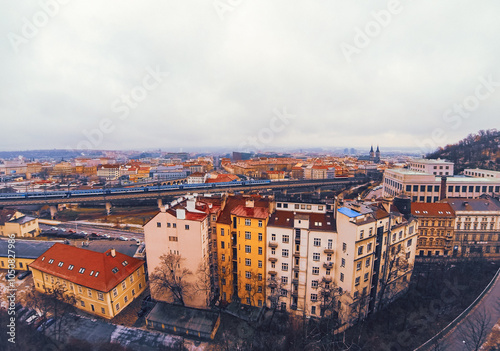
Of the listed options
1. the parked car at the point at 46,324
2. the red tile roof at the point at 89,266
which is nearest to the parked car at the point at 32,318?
the parked car at the point at 46,324

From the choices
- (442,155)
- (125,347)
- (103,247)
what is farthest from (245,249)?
(442,155)

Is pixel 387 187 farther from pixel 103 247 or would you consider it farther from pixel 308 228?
pixel 103 247

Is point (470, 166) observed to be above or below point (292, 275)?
above

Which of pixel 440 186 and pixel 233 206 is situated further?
pixel 440 186

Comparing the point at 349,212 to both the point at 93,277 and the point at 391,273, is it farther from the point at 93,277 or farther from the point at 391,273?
the point at 93,277

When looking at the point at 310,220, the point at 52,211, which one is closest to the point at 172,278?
the point at 310,220

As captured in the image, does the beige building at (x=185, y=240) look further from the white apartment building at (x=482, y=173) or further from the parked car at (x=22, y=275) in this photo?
the white apartment building at (x=482, y=173)
